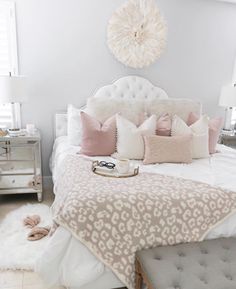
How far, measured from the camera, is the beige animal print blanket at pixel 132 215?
1.54 meters

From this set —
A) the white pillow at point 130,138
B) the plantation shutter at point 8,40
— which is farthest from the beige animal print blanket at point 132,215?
the plantation shutter at point 8,40

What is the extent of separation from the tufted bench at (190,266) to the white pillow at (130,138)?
1.10 metres

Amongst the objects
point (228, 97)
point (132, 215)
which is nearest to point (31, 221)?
point (132, 215)

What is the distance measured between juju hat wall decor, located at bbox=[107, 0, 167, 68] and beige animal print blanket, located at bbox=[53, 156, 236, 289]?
2.03 m

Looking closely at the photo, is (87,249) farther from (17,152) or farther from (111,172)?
(17,152)

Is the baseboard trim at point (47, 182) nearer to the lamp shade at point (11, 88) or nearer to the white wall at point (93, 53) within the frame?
the white wall at point (93, 53)

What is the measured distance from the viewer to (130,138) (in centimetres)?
253

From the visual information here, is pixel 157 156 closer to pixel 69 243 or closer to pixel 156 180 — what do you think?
pixel 156 180

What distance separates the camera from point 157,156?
2418 millimetres

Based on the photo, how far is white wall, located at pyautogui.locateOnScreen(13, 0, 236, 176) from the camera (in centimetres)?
314

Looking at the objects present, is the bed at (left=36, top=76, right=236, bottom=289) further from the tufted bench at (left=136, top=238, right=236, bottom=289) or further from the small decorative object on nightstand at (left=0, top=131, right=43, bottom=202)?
the small decorative object on nightstand at (left=0, top=131, right=43, bottom=202)

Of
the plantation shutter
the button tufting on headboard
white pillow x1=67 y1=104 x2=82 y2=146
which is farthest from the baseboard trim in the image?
the plantation shutter

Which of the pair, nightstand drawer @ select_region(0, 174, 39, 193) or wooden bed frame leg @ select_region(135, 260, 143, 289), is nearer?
wooden bed frame leg @ select_region(135, 260, 143, 289)

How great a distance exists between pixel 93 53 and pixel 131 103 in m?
0.90
